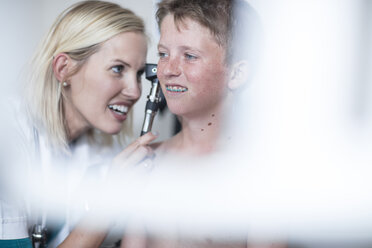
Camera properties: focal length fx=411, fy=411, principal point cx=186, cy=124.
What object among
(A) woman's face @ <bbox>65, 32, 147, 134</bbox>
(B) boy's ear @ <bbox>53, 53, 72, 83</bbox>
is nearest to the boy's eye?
(A) woman's face @ <bbox>65, 32, 147, 134</bbox>

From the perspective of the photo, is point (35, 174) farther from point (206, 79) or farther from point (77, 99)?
point (206, 79)

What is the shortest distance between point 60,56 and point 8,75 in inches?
3.3

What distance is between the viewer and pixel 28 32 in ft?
2.12

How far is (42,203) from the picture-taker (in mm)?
657

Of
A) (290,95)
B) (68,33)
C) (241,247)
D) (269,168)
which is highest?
(68,33)

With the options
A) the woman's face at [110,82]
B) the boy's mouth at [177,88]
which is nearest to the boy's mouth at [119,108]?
the woman's face at [110,82]

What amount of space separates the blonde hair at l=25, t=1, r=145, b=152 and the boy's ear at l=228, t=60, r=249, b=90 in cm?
16

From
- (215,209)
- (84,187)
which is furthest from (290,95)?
(84,187)

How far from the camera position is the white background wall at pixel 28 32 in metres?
0.63

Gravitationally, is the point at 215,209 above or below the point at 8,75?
below

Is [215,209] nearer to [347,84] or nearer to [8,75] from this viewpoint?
[347,84]

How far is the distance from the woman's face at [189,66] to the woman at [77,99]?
0.06 m

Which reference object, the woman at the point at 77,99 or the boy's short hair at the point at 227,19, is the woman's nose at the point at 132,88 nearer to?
the woman at the point at 77,99

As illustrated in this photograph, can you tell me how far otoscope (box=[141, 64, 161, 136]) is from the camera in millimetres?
610
